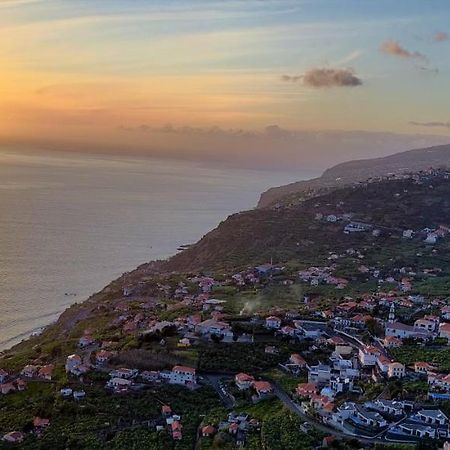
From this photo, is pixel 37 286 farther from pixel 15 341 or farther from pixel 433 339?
pixel 433 339

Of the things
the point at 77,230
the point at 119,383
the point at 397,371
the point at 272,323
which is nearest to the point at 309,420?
the point at 397,371

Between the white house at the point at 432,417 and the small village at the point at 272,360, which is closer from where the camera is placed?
the white house at the point at 432,417

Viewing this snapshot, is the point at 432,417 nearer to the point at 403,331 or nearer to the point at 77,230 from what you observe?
the point at 403,331

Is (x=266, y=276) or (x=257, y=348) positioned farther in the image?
(x=266, y=276)

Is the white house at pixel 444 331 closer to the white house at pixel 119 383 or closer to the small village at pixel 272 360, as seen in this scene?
the small village at pixel 272 360

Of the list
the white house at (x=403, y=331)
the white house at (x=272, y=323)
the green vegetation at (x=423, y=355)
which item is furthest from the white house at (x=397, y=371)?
the white house at (x=272, y=323)

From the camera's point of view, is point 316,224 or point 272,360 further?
point 316,224

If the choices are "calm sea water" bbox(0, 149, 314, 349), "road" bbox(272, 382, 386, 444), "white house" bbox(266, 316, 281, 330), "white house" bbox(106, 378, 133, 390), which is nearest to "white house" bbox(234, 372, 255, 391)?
"road" bbox(272, 382, 386, 444)

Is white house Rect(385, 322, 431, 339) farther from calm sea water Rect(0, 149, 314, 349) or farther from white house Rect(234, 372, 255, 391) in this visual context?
calm sea water Rect(0, 149, 314, 349)

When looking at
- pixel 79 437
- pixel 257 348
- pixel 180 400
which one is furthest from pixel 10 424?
pixel 257 348
